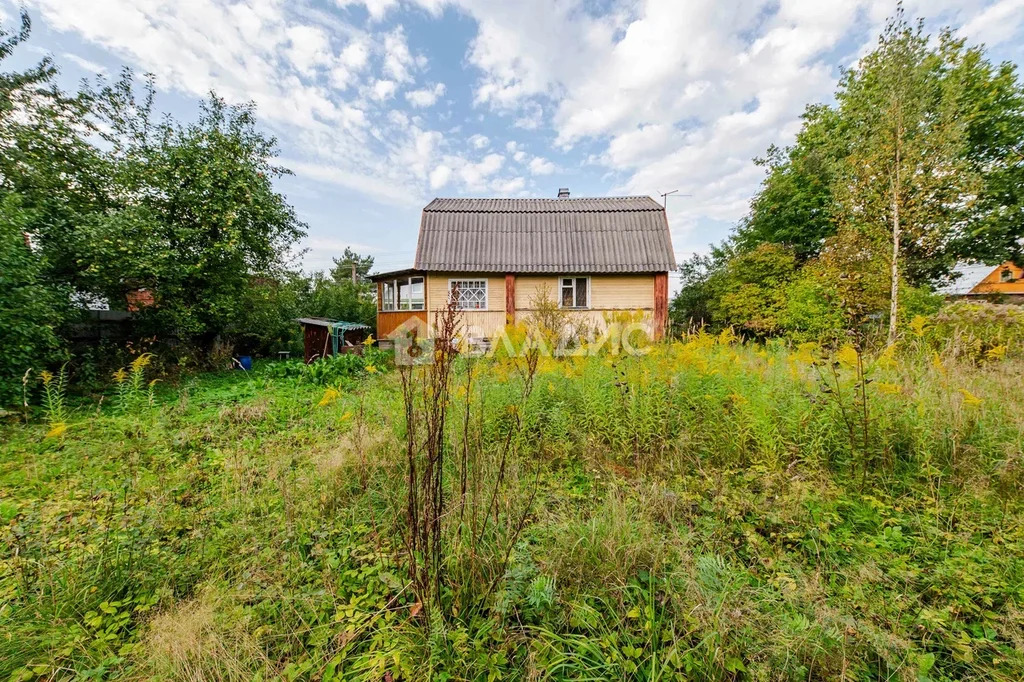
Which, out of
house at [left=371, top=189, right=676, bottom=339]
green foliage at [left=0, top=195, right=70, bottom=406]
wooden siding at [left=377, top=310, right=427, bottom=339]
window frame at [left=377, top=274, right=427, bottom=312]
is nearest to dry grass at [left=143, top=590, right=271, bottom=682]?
green foliage at [left=0, top=195, right=70, bottom=406]

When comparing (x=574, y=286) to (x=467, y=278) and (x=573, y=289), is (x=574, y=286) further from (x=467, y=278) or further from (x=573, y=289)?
(x=467, y=278)

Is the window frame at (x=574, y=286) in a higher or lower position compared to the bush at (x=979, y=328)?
higher

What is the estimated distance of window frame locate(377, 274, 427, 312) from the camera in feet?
40.5

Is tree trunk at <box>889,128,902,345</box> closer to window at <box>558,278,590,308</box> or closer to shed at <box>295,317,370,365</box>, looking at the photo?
window at <box>558,278,590,308</box>

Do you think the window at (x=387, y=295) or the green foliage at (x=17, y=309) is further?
the window at (x=387, y=295)

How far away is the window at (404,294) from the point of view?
500 inches

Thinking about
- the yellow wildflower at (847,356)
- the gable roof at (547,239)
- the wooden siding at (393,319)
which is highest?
the gable roof at (547,239)

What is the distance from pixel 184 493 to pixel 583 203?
14.1m

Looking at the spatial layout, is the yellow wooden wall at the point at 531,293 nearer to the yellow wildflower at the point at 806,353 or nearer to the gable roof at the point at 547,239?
the gable roof at the point at 547,239

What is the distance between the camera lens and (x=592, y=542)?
74.9 inches

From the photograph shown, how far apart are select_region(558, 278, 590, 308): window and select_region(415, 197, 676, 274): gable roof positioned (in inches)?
19.6

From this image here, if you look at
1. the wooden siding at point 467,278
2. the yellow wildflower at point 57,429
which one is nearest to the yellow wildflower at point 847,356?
the yellow wildflower at point 57,429

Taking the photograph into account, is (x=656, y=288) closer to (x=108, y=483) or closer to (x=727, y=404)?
(x=727, y=404)

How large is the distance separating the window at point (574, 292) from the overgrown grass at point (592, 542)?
8.34 metres
